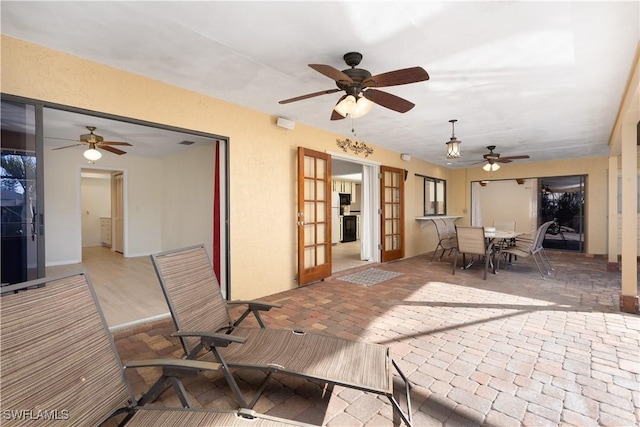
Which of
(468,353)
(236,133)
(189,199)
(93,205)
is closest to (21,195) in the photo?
(236,133)

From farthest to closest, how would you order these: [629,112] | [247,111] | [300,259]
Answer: [300,259]
[247,111]
[629,112]

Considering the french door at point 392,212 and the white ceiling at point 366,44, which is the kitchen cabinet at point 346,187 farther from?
the white ceiling at point 366,44

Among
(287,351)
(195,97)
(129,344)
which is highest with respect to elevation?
(195,97)

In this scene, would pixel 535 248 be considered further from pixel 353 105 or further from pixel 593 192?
pixel 353 105

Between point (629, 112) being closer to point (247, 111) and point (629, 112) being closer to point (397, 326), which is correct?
point (397, 326)

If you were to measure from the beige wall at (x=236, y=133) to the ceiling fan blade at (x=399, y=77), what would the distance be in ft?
6.36

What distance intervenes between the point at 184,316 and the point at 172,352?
81 centimetres

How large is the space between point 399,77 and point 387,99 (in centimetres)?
38

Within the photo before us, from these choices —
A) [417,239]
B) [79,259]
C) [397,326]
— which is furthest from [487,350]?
[79,259]

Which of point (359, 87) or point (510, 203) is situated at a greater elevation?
point (359, 87)

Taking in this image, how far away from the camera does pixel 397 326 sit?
9.76 feet

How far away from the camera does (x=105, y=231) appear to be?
28.9ft

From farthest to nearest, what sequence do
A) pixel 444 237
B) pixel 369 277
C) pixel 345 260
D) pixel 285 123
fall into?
pixel 345 260
pixel 444 237
pixel 369 277
pixel 285 123

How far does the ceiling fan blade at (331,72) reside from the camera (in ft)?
6.76
